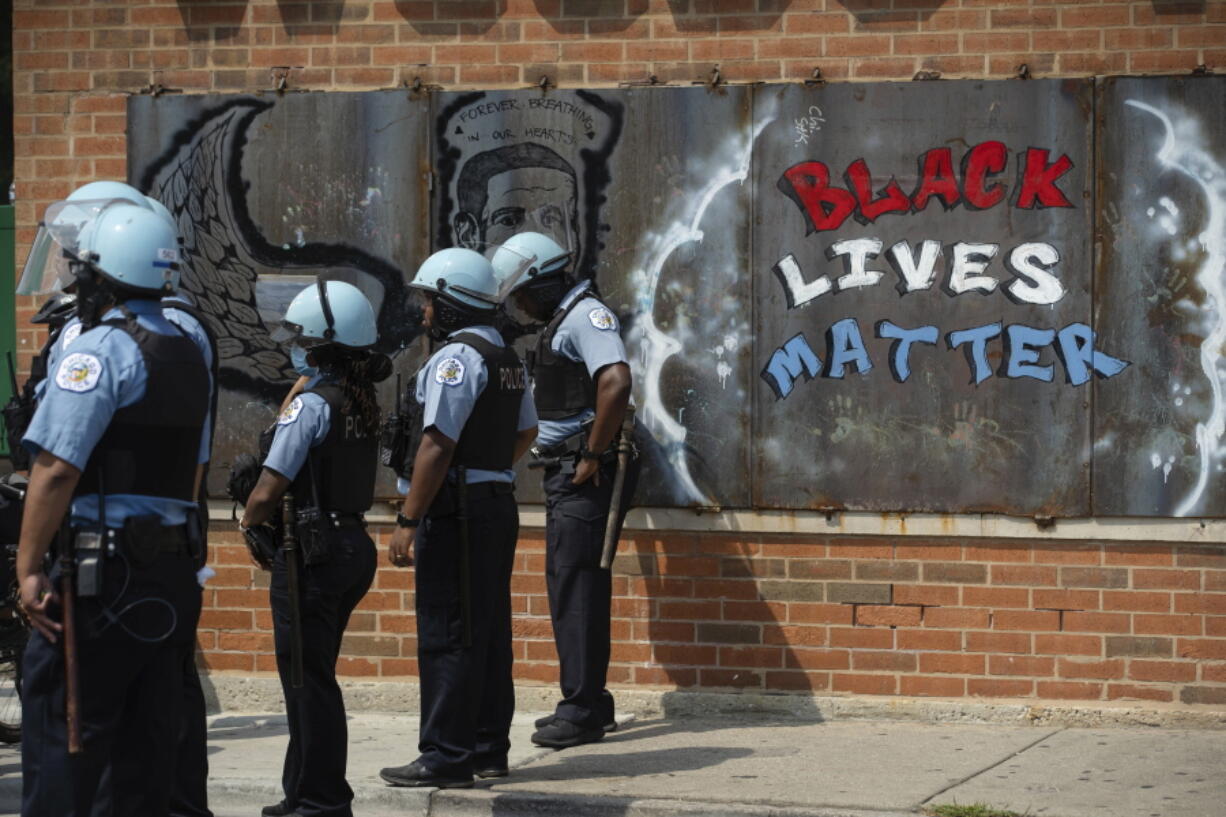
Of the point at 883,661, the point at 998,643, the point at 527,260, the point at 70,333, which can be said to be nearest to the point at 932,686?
the point at 883,661

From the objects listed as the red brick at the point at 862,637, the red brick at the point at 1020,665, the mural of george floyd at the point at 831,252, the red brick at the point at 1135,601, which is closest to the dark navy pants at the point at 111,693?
the mural of george floyd at the point at 831,252

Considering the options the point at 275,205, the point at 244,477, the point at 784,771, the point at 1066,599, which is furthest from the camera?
the point at 275,205

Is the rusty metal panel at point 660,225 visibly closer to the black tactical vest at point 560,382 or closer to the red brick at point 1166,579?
the black tactical vest at point 560,382

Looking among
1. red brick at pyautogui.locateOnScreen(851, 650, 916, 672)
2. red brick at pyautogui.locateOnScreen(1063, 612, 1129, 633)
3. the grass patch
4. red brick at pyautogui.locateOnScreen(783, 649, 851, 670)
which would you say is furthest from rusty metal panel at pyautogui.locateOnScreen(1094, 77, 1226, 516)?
the grass patch

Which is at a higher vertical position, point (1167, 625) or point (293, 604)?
point (293, 604)

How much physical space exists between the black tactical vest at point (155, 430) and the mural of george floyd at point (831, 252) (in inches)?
142

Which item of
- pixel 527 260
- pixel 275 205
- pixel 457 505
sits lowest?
pixel 457 505

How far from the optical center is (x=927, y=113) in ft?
28.3

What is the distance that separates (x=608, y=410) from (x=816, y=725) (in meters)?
1.82

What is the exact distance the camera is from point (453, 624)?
719 cm

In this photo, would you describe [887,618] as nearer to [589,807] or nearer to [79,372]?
[589,807]

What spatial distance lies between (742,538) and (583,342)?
1.35m

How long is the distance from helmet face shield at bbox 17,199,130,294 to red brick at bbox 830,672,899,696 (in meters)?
4.08

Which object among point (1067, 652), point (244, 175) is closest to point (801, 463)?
point (1067, 652)
